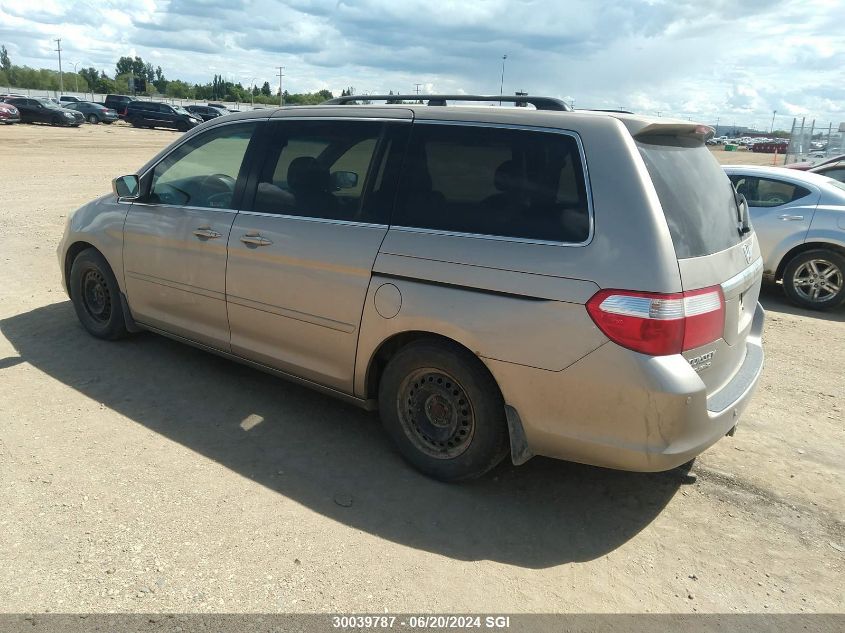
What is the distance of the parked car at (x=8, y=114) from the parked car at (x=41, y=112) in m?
1.07

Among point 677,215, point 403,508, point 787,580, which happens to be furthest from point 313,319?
point 787,580

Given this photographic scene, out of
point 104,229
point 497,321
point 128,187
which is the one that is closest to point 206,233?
point 128,187

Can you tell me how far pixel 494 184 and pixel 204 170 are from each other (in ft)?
8.13

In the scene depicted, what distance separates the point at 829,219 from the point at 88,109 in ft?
153

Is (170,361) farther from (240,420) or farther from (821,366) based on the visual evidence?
(821,366)

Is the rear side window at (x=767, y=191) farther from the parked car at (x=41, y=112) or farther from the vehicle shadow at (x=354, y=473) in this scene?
the parked car at (x=41, y=112)

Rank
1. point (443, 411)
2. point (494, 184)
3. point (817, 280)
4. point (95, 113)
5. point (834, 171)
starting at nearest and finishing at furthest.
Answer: point (494, 184) → point (443, 411) → point (817, 280) → point (834, 171) → point (95, 113)

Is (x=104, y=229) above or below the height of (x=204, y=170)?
below

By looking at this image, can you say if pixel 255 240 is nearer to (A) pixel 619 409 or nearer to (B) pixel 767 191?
(A) pixel 619 409

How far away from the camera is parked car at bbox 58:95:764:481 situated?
293 centimetres

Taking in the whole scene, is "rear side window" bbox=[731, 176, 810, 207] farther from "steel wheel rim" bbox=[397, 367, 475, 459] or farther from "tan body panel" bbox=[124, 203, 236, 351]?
"tan body panel" bbox=[124, 203, 236, 351]

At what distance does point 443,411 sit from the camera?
11.7 feet

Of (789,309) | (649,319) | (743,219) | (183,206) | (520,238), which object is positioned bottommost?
(789,309)

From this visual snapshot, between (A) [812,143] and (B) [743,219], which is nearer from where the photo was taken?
(B) [743,219]
